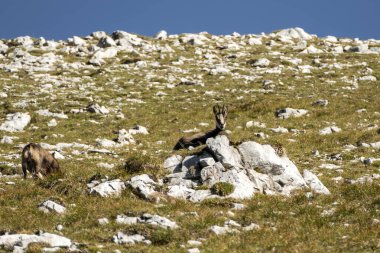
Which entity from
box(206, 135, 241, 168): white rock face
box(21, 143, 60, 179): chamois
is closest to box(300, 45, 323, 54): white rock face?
box(206, 135, 241, 168): white rock face

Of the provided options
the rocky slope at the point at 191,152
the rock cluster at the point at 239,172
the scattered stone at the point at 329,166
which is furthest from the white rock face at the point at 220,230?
the scattered stone at the point at 329,166

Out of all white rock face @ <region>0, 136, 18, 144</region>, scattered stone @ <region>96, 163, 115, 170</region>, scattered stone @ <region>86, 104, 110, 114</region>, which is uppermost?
scattered stone @ <region>86, 104, 110, 114</region>

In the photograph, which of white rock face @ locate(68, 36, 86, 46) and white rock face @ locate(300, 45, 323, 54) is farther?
white rock face @ locate(68, 36, 86, 46)

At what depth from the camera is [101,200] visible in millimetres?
14875

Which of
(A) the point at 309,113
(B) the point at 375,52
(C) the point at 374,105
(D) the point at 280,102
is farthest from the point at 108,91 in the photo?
(B) the point at 375,52

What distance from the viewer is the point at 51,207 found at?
13.9 metres

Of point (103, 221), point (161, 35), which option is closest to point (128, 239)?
point (103, 221)

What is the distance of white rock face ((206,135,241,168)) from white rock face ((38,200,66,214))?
5877mm

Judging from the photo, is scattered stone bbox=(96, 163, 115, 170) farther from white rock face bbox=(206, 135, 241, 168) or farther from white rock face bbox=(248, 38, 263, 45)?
white rock face bbox=(248, 38, 263, 45)

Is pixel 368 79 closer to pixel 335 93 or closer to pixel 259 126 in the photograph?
pixel 335 93

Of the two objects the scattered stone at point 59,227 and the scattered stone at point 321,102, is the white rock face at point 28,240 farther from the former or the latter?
the scattered stone at point 321,102

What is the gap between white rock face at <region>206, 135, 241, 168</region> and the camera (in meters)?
16.9

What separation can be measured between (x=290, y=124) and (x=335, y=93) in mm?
11493

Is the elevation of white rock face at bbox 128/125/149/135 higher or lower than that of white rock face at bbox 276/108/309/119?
lower
